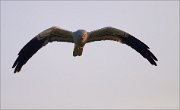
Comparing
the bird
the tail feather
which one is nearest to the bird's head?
the bird

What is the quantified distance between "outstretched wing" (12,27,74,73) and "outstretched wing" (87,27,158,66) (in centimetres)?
138

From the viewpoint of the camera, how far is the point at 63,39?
25250 mm

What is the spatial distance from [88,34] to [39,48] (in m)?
2.90

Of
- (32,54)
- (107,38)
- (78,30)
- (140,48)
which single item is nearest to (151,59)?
(140,48)

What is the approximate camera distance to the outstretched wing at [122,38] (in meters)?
25.2

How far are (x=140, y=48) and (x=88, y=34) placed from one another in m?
3.85

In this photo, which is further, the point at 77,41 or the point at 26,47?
the point at 26,47

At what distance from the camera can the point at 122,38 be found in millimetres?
26250

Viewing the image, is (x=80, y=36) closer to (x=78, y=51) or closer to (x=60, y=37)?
(x=78, y=51)

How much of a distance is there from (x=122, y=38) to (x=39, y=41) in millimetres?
4687

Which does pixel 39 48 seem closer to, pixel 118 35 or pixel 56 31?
pixel 56 31

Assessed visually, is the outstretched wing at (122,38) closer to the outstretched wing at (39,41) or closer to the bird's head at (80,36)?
the bird's head at (80,36)

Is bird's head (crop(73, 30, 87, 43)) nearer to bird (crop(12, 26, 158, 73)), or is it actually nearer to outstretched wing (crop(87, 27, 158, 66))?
bird (crop(12, 26, 158, 73))

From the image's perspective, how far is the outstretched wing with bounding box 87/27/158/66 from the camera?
25.2 m
